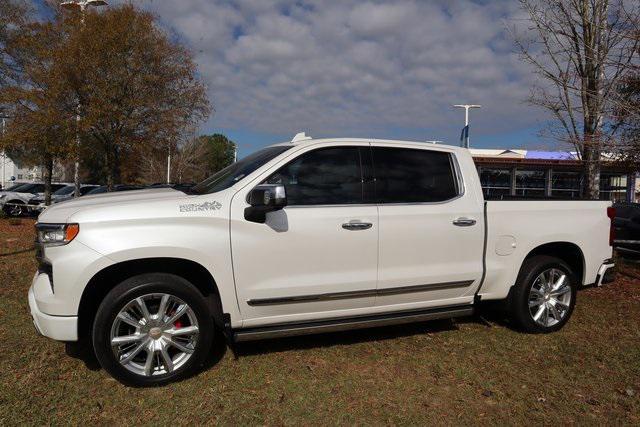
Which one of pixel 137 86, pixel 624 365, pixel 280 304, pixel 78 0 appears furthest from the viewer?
pixel 78 0

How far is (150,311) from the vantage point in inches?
154

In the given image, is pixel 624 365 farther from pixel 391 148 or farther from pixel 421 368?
pixel 391 148

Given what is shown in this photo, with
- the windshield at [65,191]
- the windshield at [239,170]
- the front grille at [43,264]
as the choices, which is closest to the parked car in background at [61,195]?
the windshield at [65,191]

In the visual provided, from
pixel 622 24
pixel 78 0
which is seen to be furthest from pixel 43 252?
pixel 78 0

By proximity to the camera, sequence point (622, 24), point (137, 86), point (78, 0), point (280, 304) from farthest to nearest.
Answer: point (78, 0) < point (137, 86) < point (622, 24) < point (280, 304)

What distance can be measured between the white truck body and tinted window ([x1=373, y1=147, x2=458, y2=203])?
69 mm

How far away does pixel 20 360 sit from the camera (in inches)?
171

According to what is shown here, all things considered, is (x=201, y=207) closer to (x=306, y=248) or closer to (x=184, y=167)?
(x=306, y=248)

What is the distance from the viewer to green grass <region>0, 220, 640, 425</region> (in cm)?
358

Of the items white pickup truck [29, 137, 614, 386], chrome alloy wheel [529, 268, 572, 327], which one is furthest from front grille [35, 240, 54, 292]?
chrome alloy wheel [529, 268, 572, 327]

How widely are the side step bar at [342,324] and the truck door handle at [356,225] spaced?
773mm

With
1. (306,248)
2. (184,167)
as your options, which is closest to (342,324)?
(306,248)

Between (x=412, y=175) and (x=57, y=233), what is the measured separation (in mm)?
2946

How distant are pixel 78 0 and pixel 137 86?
501cm
